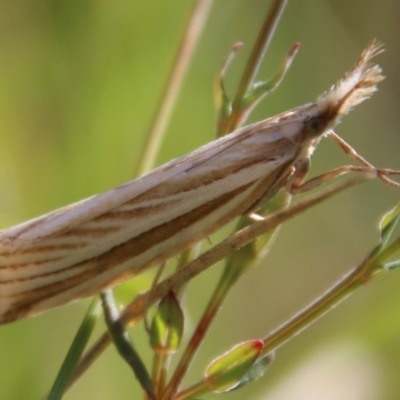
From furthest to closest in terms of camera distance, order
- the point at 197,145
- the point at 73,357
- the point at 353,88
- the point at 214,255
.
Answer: the point at 197,145 < the point at 353,88 < the point at 214,255 < the point at 73,357

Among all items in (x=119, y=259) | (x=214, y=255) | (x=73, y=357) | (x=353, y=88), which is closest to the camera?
(x=73, y=357)

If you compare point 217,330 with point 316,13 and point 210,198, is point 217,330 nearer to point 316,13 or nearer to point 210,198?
point 210,198

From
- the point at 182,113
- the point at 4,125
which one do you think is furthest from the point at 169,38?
the point at 4,125

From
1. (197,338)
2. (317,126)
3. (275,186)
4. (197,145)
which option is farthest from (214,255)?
(197,145)

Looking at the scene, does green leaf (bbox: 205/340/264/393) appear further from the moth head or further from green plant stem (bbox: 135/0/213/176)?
the moth head

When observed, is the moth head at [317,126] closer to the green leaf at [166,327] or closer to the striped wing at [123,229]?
the striped wing at [123,229]

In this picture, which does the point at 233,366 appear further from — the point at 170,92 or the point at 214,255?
the point at 170,92
